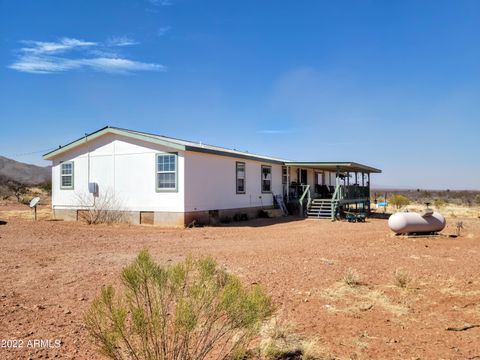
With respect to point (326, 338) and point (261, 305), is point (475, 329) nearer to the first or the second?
point (326, 338)

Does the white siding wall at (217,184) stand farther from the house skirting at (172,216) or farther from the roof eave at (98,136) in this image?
the roof eave at (98,136)

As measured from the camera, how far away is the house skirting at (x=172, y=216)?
14.7 metres

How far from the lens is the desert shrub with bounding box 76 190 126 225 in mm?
16094

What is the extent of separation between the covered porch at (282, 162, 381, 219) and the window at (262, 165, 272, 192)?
4.68ft

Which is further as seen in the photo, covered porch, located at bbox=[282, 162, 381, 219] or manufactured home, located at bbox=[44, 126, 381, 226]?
covered porch, located at bbox=[282, 162, 381, 219]

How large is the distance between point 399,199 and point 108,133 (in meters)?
20.9

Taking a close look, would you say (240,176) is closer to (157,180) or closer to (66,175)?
(157,180)

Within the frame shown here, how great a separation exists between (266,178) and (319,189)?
7086mm

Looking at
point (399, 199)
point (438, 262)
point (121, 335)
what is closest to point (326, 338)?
point (121, 335)

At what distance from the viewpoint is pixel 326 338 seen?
4168 mm

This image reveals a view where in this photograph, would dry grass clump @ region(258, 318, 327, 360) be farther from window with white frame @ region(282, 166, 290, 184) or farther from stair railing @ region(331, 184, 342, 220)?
window with white frame @ region(282, 166, 290, 184)

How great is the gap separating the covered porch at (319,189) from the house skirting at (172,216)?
4.41m

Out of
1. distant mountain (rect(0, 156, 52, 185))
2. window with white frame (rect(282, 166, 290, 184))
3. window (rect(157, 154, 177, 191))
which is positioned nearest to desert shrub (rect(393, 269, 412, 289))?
window (rect(157, 154, 177, 191))

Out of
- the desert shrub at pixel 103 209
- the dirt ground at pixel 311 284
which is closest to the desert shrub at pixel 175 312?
the dirt ground at pixel 311 284
